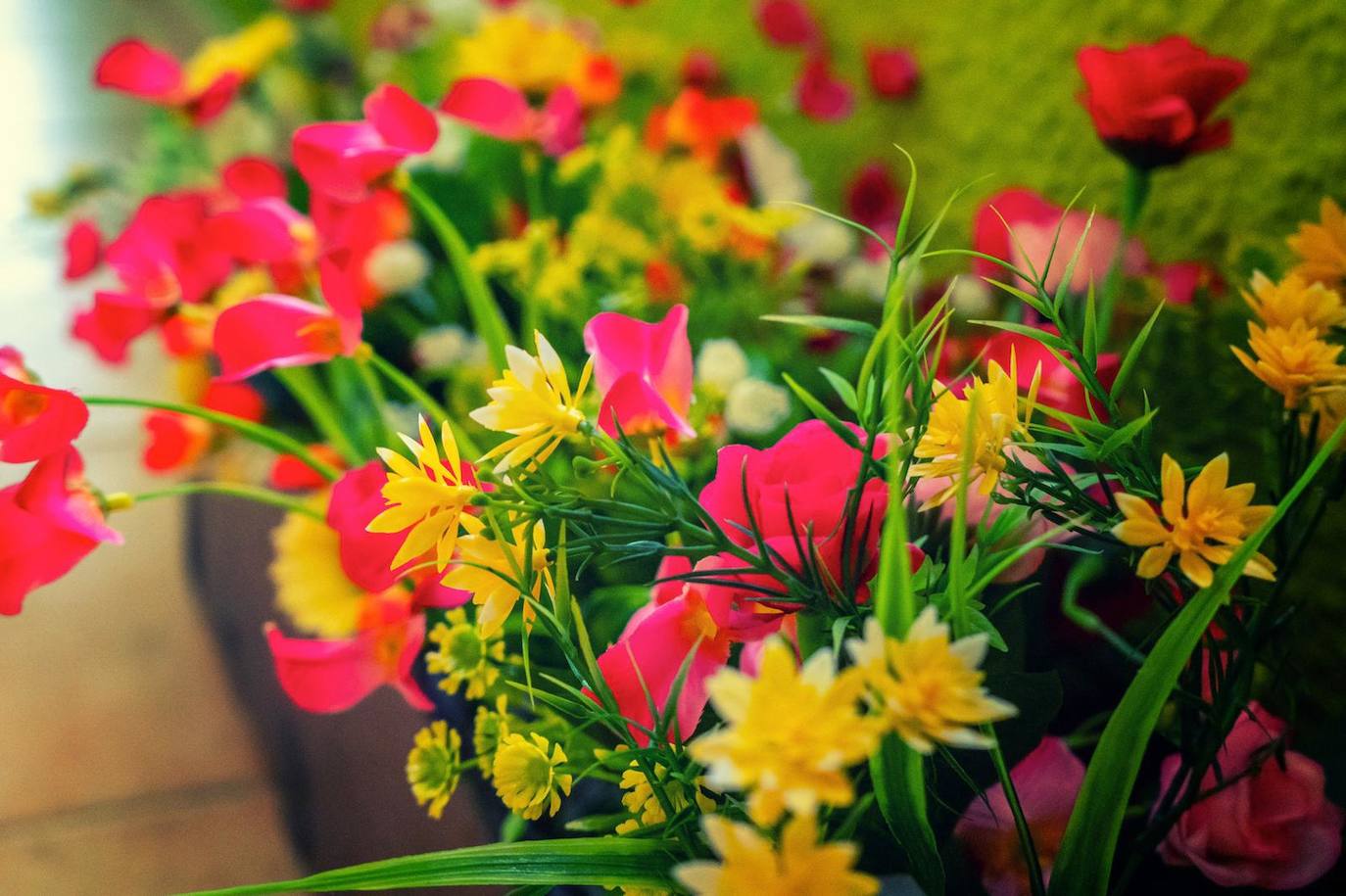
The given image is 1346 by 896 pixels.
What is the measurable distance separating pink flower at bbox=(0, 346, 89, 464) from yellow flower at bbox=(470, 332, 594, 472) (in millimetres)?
132

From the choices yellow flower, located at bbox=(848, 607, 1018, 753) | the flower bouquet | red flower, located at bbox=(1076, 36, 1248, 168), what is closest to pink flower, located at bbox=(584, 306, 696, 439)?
the flower bouquet

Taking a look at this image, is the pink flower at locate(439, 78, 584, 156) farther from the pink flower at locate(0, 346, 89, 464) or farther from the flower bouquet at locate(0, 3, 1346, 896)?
the pink flower at locate(0, 346, 89, 464)

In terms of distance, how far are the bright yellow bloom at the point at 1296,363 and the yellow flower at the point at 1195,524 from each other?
54 mm

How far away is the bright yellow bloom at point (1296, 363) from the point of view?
267 mm

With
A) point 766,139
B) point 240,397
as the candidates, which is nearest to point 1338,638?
point 766,139

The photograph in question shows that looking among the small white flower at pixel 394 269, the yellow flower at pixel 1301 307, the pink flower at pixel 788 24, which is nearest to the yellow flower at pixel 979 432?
the yellow flower at pixel 1301 307

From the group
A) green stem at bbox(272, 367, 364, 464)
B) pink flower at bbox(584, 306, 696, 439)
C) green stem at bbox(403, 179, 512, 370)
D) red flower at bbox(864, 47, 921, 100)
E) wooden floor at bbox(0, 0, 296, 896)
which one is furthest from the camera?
red flower at bbox(864, 47, 921, 100)

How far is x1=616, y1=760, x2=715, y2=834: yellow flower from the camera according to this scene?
248 millimetres

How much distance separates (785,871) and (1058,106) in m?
0.60

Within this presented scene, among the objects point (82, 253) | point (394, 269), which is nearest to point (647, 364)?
point (394, 269)

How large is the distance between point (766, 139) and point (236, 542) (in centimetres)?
52

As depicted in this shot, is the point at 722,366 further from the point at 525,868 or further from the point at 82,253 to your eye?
the point at 82,253

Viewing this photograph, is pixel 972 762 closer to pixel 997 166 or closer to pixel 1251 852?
pixel 1251 852

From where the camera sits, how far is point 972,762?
0.99ft
